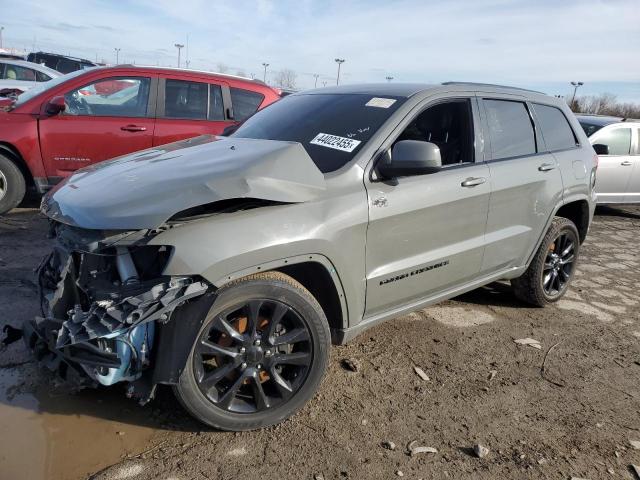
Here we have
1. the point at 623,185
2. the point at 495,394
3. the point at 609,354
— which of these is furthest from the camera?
the point at 623,185

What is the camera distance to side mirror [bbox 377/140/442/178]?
2.92 meters

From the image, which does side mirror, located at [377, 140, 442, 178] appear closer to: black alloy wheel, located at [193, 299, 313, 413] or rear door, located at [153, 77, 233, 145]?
black alloy wheel, located at [193, 299, 313, 413]

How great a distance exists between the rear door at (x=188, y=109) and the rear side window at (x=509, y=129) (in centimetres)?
362

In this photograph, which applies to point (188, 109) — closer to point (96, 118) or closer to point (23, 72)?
point (96, 118)

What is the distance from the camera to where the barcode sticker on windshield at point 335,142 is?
3.11 meters

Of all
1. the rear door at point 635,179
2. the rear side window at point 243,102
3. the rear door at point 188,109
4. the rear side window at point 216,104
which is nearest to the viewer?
the rear door at point 188,109

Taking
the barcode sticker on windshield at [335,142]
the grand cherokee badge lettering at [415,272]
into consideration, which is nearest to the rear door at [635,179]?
the grand cherokee badge lettering at [415,272]

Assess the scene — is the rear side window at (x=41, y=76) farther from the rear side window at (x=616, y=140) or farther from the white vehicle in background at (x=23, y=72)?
the rear side window at (x=616, y=140)

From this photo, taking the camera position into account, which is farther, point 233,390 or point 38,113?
point 38,113

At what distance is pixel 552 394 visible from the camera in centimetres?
327

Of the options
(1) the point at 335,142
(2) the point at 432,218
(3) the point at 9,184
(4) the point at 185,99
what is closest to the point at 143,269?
(1) the point at 335,142

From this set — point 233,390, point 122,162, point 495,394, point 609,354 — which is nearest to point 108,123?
point 122,162

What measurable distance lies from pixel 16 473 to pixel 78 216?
116 centimetres

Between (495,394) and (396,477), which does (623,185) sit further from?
(396,477)
